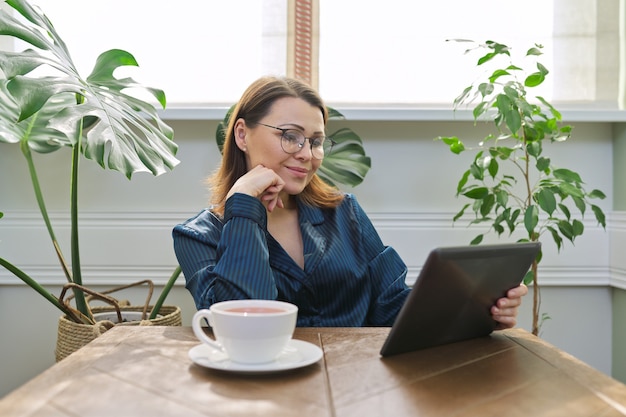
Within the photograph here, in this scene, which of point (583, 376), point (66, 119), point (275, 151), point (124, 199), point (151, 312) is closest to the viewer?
point (583, 376)

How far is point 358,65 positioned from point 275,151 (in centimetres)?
90

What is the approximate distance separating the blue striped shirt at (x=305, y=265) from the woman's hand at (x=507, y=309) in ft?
1.61

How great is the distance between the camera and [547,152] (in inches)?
91.3

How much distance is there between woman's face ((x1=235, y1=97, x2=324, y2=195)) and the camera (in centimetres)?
158

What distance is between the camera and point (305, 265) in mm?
1557

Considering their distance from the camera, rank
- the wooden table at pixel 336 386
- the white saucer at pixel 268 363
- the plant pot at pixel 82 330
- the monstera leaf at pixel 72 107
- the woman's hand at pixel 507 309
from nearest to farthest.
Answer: the wooden table at pixel 336 386, the white saucer at pixel 268 363, the woman's hand at pixel 507 309, the monstera leaf at pixel 72 107, the plant pot at pixel 82 330

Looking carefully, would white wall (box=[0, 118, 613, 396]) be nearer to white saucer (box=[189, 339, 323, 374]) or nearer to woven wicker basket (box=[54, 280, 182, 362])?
woven wicker basket (box=[54, 280, 182, 362])

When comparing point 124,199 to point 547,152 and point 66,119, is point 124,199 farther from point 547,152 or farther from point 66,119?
point 547,152

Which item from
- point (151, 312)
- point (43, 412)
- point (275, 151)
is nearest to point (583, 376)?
point (43, 412)

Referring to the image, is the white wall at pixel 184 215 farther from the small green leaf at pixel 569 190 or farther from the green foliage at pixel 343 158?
the small green leaf at pixel 569 190

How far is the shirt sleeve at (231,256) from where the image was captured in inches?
53.1

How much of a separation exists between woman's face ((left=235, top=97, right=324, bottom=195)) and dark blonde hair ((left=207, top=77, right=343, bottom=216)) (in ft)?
0.07

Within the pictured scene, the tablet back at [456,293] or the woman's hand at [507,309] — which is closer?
the tablet back at [456,293]

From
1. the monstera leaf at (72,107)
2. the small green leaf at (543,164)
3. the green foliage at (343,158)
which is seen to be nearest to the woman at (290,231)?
the monstera leaf at (72,107)
